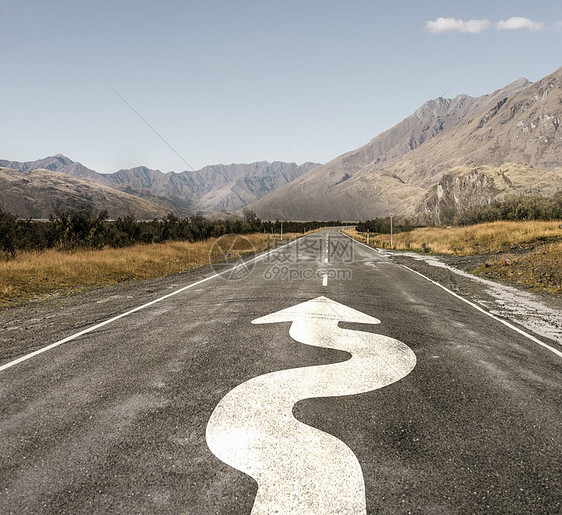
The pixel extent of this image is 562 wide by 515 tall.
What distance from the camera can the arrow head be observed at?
598 centimetres

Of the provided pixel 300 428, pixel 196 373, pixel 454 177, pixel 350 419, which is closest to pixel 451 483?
pixel 350 419

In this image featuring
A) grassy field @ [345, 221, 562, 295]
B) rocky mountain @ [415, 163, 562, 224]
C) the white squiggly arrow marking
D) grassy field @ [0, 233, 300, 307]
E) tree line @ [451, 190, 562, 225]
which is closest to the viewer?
the white squiggly arrow marking

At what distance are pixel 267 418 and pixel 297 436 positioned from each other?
1.09 ft

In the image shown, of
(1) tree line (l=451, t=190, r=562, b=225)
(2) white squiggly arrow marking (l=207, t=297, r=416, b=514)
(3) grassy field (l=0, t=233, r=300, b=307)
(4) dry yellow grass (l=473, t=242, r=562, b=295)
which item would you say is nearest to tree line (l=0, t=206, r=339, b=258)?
(3) grassy field (l=0, t=233, r=300, b=307)

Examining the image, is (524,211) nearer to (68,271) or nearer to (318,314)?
(318,314)

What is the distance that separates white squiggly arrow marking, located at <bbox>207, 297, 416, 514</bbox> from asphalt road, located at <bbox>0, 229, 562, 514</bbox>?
0.07ft

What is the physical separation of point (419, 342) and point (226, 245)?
24731 mm

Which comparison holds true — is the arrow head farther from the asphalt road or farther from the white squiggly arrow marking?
the white squiggly arrow marking

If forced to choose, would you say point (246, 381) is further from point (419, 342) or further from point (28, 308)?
point (28, 308)

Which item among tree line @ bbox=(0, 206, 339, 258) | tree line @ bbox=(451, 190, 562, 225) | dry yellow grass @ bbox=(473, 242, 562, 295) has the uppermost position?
tree line @ bbox=(451, 190, 562, 225)

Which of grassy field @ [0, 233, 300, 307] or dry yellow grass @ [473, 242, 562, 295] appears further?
dry yellow grass @ [473, 242, 562, 295]

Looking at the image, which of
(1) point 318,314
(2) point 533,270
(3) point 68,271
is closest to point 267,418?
(1) point 318,314

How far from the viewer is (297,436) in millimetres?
2518

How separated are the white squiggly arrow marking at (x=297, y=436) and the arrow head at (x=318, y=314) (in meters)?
1.41
